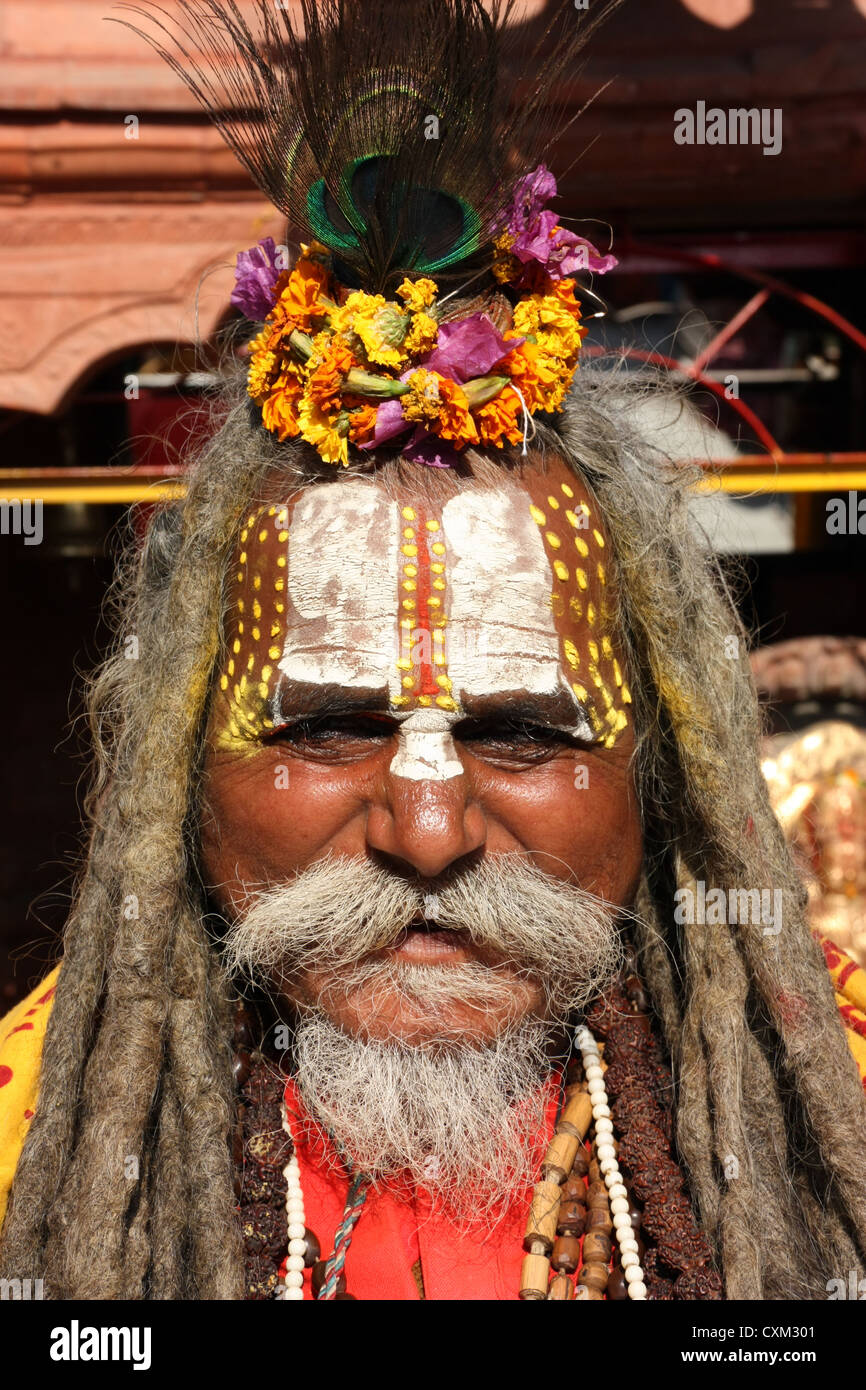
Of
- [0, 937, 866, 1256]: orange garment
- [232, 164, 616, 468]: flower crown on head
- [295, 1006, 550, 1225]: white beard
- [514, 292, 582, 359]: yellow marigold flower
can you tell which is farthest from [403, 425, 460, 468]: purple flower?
[0, 937, 866, 1256]: orange garment

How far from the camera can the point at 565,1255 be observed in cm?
169

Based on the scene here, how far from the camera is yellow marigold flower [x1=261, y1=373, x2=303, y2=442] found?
1758 mm

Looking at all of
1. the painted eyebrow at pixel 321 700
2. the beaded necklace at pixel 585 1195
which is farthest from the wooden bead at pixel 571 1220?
the painted eyebrow at pixel 321 700

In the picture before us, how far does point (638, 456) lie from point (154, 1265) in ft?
4.87

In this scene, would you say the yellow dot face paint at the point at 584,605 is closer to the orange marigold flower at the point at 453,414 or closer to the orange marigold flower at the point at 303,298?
the orange marigold flower at the point at 453,414

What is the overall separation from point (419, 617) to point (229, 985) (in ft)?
2.34

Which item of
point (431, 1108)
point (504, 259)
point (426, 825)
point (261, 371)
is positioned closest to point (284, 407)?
point (261, 371)

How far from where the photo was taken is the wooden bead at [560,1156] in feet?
5.76

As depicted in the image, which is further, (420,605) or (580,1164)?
(580,1164)

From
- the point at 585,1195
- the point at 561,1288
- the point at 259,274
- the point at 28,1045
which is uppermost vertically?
the point at 259,274

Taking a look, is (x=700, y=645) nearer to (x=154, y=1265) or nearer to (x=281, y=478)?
(x=281, y=478)

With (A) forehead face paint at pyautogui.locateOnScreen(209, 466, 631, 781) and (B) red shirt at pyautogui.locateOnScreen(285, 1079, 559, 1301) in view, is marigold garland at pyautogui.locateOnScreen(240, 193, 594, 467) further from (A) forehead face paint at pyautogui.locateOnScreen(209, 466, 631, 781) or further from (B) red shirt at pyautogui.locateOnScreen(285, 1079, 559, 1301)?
(B) red shirt at pyautogui.locateOnScreen(285, 1079, 559, 1301)

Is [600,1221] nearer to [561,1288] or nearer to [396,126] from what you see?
[561,1288]

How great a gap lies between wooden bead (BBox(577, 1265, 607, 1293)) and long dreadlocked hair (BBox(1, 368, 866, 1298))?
166 millimetres
